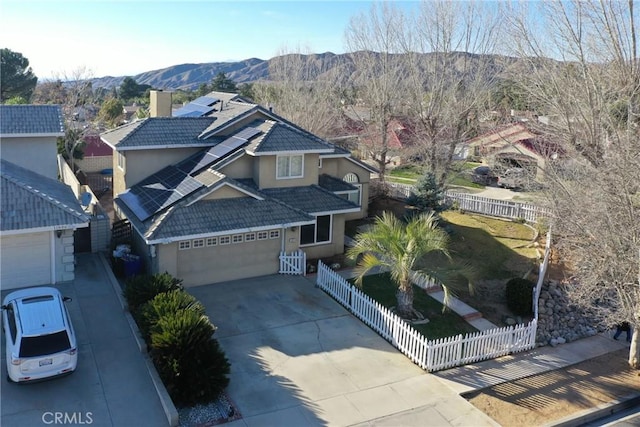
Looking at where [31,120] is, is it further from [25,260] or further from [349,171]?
[349,171]

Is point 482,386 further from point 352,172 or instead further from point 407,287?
point 352,172

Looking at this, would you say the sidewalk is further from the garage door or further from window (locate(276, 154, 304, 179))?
window (locate(276, 154, 304, 179))

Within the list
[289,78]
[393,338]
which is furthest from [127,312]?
[289,78]

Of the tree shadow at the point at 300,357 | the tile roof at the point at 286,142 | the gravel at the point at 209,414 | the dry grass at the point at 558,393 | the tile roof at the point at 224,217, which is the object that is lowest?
the dry grass at the point at 558,393

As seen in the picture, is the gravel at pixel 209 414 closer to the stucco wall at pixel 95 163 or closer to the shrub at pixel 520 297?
the shrub at pixel 520 297

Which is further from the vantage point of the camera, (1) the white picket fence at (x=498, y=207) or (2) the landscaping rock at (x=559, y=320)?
(1) the white picket fence at (x=498, y=207)

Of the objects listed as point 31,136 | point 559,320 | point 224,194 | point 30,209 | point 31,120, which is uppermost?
point 31,120

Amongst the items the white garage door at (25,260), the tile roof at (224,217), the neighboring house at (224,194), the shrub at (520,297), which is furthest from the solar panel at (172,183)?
the shrub at (520,297)

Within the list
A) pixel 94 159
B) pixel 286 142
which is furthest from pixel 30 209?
pixel 94 159
